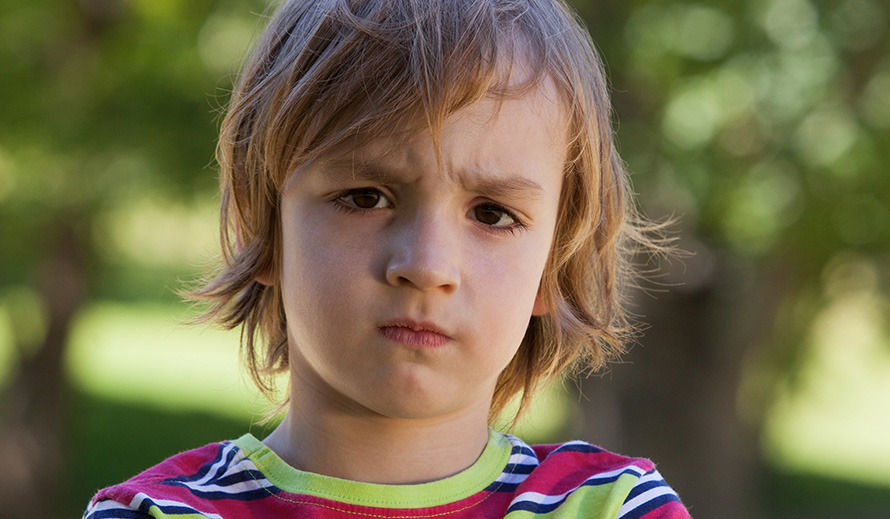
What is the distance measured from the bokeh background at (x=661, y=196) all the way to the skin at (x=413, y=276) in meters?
0.65

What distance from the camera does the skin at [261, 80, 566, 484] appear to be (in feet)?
5.18

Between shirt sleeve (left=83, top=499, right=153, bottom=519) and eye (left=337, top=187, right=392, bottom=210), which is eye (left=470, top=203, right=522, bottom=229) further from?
shirt sleeve (left=83, top=499, right=153, bottom=519)

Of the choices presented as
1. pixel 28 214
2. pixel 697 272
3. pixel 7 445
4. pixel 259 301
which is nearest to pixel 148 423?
pixel 7 445

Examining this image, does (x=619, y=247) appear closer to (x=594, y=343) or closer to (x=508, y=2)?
(x=594, y=343)

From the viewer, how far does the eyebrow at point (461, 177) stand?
1604 mm

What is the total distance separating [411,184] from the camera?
5.26 feet

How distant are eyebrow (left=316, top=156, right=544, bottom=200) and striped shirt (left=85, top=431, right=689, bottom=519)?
1.66 ft

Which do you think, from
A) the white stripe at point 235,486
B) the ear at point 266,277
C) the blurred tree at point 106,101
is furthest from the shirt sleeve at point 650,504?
the blurred tree at point 106,101

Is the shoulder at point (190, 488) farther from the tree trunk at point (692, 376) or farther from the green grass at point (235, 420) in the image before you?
the tree trunk at point (692, 376)

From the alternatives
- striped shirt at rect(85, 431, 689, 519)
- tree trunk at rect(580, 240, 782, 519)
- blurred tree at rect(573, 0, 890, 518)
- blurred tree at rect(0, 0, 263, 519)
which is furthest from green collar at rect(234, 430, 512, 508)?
tree trunk at rect(580, 240, 782, 519)

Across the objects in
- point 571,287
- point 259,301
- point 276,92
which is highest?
point 276,92

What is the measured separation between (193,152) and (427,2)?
3.80 m

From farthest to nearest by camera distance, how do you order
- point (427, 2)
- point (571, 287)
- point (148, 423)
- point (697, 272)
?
point (148, 423) → point (697, 272) → point (571, 287) → point (427, 2)

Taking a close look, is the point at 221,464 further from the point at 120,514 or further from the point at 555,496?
the point at 555,496
